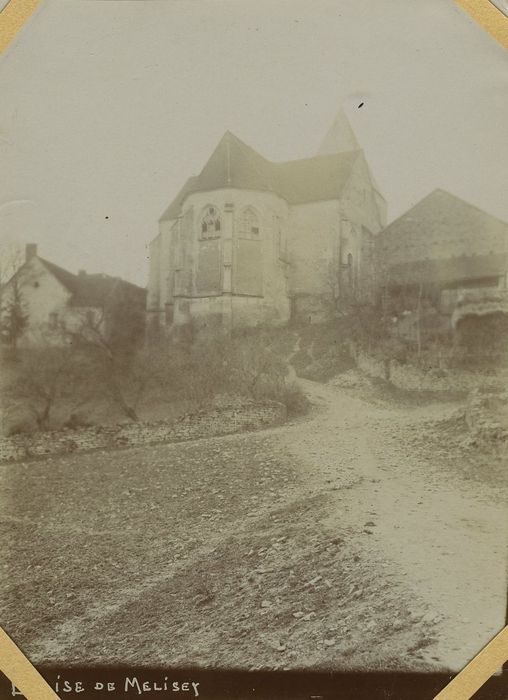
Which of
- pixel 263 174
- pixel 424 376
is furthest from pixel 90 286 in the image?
pixel 424 376

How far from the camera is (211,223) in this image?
1890 millimetres

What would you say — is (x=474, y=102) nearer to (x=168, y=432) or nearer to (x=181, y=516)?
(x=168, y=432)

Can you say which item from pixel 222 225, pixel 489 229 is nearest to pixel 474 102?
pixel 489 229

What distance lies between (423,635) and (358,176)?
147 centimetres

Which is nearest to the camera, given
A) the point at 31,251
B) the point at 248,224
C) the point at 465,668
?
the point at 465,668

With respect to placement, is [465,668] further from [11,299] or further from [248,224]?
[11,299]

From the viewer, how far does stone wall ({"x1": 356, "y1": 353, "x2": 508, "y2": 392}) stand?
1.74m

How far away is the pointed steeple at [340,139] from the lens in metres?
1.78

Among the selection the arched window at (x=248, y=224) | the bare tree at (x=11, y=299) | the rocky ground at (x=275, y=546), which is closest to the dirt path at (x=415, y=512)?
the rocky ground at (x=275, y=546)

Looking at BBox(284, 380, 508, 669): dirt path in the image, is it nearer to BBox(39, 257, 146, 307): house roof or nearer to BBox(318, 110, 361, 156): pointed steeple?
BBox(39, 257, 146, 307): house roof

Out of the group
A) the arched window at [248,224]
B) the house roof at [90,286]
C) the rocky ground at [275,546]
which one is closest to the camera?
the rocky ground at [275,546]

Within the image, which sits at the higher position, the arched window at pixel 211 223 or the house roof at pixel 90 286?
the arched window at pixel 211 223

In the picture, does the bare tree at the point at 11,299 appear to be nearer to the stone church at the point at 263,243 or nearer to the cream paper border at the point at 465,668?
the stone church at the point at 263,243

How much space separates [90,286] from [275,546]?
1023mm
